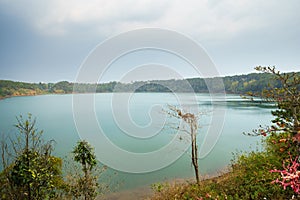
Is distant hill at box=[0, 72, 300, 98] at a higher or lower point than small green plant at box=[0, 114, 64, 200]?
higher

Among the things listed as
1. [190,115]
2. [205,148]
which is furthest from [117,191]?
[205,148]

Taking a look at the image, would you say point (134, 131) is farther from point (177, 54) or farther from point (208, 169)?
point (177, 54)

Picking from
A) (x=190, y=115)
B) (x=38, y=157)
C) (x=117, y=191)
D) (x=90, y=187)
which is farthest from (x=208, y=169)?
(x=38, y=157)

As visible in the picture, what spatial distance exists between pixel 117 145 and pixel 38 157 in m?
10.1

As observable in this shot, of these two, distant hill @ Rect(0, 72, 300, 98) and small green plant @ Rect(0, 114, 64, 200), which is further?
distant hill @ Rect(0, 72, 300, 98)

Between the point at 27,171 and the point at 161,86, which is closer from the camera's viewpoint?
the point at 27,171

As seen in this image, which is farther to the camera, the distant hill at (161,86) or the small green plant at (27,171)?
the distant hill at (161,86)

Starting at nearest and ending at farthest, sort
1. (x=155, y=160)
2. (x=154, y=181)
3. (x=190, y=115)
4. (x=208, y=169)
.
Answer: (x=190, y=115) → (x=154, y=181) → (x=208, y=169) → (x=155, y=160)

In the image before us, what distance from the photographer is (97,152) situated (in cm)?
1199

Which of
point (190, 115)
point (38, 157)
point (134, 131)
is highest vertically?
point (190, 115)

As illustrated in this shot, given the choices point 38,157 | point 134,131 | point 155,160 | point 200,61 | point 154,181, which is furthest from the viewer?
point 134,131

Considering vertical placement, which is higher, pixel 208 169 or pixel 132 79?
pixel 132 79

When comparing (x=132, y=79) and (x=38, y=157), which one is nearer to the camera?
(x=38, y=157)

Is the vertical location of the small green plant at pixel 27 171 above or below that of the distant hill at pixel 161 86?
below
